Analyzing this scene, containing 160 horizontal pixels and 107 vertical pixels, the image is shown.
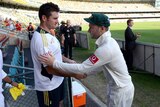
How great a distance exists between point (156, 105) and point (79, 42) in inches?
518

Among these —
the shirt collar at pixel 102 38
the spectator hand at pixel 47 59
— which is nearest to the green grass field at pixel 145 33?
the shirt collar at pixel 102 38

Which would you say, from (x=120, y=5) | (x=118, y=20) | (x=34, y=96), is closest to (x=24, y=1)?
(x=118, y=20)

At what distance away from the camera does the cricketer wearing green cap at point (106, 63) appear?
3.63 meters

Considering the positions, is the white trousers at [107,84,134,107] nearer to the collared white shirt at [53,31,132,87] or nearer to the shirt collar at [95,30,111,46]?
the collared white shirt at [53,31,132,87]

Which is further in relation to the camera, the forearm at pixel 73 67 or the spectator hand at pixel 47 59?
the forearm at pixel 73 67

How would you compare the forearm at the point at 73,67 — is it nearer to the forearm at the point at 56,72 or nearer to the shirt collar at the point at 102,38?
the forearm at the point at 56,72

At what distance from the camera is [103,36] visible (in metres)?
3.69

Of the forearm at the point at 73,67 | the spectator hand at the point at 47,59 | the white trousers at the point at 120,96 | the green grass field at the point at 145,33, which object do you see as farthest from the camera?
the green grass field at the point at 145,33

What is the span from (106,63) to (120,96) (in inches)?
19.4

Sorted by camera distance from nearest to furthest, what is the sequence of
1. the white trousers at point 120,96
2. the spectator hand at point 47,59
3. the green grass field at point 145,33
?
the spectator hand at point 47,59, the white trousers at point 120,96, the green grass field at point 145,33

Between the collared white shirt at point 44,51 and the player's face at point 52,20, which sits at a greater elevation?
the player's face at point 52,20

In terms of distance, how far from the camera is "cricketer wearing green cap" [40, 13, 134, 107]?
3635mm

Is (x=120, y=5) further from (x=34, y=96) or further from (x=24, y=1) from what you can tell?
(x=34, y=96)

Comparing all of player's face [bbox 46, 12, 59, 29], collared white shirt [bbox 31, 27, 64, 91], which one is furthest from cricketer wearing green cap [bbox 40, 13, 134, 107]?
player's face [bbox 46, 12, 59, 29]
